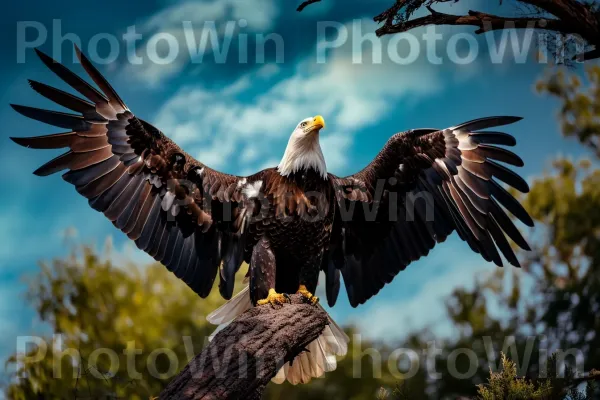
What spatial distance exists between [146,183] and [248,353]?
5.84 ft

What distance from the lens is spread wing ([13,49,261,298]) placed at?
5.52 meters

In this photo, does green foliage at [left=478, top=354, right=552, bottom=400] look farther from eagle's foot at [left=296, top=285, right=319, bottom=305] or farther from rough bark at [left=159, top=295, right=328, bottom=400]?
eagle's foot at [left=296, top=285, right=319, bottom=305]

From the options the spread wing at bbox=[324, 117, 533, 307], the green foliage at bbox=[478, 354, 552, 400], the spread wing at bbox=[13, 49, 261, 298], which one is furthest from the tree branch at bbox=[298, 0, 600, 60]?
the green foliage at bbox=[478, 354, 552, 400]

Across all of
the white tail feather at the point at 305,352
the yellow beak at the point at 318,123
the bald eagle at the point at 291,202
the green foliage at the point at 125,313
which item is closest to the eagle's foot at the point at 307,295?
the bald eagle at the point at 291,202

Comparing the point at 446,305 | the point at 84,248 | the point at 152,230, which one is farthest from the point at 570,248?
the point at 152,230

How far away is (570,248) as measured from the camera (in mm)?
16000

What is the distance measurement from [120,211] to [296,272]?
140 centimetres

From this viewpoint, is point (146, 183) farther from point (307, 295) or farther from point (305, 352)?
point (305, 352)

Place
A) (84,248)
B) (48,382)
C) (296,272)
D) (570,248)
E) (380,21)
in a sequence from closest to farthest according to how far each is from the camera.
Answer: (380,21), (296,272), (48,382), (84,248), (570,248)

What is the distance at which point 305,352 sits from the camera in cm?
605

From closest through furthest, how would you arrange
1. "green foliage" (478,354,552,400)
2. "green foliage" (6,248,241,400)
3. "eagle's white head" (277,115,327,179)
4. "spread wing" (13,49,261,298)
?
"green foliage" (478,354,552,400), "spread wing" (13,49,261,298), "eagle's white head" (277,115,327,179), "green foliage" (6,248,241,400)

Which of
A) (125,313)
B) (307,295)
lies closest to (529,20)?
(307,295)

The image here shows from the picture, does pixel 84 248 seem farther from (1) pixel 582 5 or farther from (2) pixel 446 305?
(1) pixel 582 5

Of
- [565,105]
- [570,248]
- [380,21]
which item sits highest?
[565,105]
